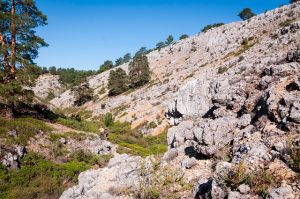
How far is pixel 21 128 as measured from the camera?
74.7ft

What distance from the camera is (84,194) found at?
38.2 feet

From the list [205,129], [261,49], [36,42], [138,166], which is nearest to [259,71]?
[205,129]

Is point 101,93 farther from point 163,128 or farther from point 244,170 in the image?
point 244,170

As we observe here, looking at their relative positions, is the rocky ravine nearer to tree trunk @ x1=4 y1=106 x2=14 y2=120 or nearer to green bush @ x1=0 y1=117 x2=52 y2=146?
green bush @ x1=0 y1=117 x2=52 y2=146

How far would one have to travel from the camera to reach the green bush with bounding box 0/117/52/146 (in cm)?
2127

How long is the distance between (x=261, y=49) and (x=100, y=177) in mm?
39818

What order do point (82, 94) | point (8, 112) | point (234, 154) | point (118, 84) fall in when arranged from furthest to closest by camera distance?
point (82, 94) → point (118, 84) → point (8, 112) → point (234, 154)

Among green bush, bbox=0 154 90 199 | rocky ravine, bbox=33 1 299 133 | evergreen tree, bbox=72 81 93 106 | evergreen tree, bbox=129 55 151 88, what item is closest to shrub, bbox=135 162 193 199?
green bush, bbox=0 154 90 199

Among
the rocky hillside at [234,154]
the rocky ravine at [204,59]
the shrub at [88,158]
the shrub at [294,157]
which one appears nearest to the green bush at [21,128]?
the shrub at [88,158]

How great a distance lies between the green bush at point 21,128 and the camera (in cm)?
2127

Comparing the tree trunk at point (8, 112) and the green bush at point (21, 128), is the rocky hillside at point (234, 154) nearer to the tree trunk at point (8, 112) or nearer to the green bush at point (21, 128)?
the green bush at point (21, 128)

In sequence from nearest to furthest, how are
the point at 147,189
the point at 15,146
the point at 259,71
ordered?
1. the point at 147,189
2. the point at 259,71
3. the point at 15,146

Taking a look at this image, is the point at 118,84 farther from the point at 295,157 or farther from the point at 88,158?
the point at 295,157

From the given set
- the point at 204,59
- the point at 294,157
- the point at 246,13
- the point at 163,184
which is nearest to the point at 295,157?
the point at 294,157
